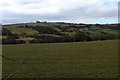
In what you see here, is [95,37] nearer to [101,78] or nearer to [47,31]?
[47,31]

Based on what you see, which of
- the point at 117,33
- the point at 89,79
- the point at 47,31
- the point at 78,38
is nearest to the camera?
the point at 89,79

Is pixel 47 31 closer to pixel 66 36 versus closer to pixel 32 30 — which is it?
pixel 32 30

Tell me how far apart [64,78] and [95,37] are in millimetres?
88788

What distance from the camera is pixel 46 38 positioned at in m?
100

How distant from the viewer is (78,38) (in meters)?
102

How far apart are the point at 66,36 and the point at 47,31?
2140cm

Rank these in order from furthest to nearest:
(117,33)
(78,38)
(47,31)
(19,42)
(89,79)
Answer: (47,31)
(117,33)
(78,38)
(19,42)
(89,79)

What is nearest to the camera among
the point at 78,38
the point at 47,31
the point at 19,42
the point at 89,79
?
the point at 89,79

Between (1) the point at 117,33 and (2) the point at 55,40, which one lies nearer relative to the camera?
(2) the point at 55,40

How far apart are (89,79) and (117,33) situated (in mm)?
98939

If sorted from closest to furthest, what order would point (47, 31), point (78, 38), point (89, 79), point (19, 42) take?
1. point (89, 79)
2. point (19, 42)
3. point (78, 38)
4. point (47, 31)

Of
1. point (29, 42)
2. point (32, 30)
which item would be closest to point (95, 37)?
point (29, 42)

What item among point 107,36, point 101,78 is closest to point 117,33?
point 107,36

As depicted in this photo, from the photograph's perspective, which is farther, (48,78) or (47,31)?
(47,31)
